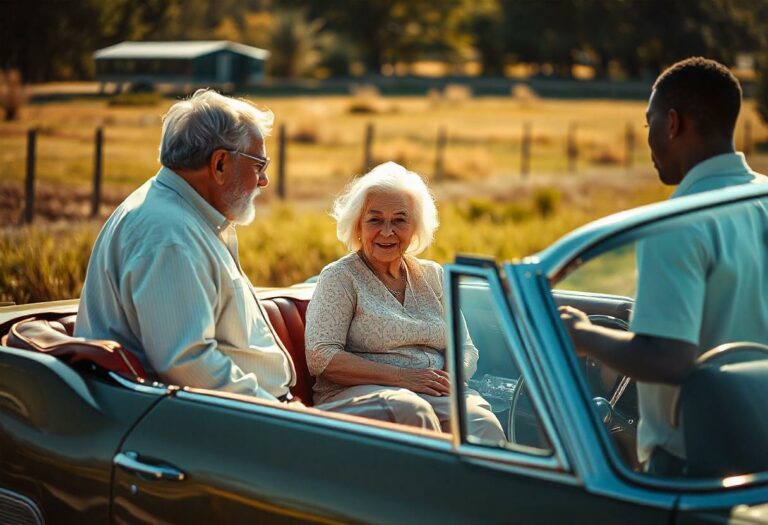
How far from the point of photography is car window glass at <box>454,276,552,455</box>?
3.41 m

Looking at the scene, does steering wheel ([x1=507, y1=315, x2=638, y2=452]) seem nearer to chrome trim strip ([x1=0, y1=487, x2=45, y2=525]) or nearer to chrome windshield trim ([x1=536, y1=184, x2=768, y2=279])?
chrome windshield trim ([x1=536, y1=184, x2=768, y2=279])

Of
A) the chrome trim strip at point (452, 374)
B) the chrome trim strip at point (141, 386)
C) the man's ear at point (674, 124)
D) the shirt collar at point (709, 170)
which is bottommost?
the chrome trim strip at point (141, 386)

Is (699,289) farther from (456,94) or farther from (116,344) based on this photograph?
(456,94)

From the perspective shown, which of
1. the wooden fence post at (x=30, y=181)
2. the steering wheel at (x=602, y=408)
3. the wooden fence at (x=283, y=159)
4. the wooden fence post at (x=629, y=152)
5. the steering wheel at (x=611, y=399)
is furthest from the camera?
the wooden fence post at (x=629, y=152)

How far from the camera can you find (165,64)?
40.9 feet

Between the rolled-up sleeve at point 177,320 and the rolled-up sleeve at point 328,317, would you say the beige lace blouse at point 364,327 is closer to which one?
the rolled-up sleeve at point 328,317

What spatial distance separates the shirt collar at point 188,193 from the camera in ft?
11.7

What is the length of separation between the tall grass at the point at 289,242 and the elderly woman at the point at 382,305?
175 inches

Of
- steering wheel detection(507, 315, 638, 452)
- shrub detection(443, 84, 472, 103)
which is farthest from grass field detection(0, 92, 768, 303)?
shrub detection(443, 84, 472, 103)

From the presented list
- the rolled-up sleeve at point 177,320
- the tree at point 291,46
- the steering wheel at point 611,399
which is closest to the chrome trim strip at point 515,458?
the steering wheel at point 611,399

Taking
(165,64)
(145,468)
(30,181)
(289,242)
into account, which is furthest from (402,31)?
(145,468)

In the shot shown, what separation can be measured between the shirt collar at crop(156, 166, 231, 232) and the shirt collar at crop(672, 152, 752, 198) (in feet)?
4.88

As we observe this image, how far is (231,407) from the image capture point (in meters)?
2.83

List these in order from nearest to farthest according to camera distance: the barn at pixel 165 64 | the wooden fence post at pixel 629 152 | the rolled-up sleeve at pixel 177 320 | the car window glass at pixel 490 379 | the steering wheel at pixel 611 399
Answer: the steering wheel at pixel 611 399
the rolled-up sleeve at pixel 177 320
the car window glass at pixel 490 379
the barn at pixel 165 64
the wooden fence post at pixel 629 152
